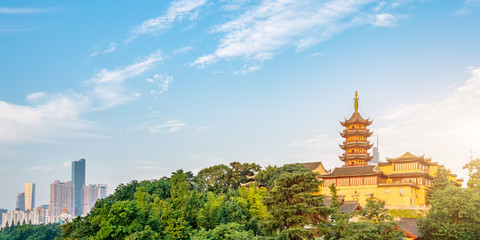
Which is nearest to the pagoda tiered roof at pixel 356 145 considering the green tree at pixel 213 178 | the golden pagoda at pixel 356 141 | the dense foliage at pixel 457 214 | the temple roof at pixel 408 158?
the golden pagoda at pixel 356 141

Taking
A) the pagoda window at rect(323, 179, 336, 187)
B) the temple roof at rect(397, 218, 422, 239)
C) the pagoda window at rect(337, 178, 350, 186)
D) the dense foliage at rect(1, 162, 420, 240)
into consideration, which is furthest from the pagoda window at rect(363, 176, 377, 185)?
the dense foliage at rect(1, 162, 420, 240)

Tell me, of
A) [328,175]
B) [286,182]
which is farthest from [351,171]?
[286,182]

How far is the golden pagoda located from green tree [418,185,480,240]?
84.5 ft

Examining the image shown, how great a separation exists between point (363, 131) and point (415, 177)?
12038 millimetres

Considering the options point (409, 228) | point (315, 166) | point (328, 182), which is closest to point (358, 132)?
point (315, 166)

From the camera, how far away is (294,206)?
23.6 metres

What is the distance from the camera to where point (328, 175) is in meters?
46.9

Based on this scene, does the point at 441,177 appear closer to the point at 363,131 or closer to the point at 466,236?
the point at 363,131

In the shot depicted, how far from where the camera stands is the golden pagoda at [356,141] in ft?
185

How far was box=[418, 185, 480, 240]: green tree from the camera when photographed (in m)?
28.4

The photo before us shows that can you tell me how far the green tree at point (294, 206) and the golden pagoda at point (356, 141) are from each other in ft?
109

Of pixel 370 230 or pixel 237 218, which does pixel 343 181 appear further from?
pixel 370 230

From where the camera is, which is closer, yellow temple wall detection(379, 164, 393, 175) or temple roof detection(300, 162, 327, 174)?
yellow temple wall detection(379, 164, 393, 175)

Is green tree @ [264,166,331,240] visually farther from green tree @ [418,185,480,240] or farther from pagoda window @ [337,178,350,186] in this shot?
pagoda window @ [337,178,350,186]
